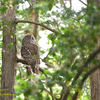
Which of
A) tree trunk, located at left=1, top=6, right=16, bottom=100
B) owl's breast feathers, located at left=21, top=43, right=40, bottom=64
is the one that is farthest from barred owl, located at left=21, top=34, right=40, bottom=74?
tree trunk, located at left=1, top=6, right=16, bottom=100

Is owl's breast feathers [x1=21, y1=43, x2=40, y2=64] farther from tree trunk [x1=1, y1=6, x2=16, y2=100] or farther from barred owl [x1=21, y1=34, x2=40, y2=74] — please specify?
tree trunk [x1=1, y1=6, x2=16, y2=100]

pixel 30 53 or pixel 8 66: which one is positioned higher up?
pixel 30 53

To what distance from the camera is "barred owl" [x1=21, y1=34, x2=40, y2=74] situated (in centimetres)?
506

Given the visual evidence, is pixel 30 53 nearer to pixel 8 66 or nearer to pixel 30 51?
pixel 30 51

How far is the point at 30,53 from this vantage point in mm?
5457

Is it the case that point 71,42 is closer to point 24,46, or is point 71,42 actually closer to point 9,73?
point 9,73

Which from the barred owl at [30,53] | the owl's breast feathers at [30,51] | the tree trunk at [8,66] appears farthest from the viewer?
the owl's breast feathers at [30,51]

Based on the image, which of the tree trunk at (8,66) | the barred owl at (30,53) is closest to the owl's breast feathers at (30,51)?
the barred owl at (30,53)

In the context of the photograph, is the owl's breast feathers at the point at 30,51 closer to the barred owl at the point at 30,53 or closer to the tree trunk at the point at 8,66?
the barred owl at the point at 30,53

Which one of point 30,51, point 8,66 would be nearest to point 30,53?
point 30,51

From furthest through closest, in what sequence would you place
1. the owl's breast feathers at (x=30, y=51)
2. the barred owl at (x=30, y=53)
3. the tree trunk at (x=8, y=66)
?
the owl's breast feathers at (x=30, y=51), the barred owl at (x=30, y=53), the tree trunk at (x=8, y=66)

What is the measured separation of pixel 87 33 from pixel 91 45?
127 millimetres

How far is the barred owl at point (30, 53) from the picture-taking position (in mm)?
5061

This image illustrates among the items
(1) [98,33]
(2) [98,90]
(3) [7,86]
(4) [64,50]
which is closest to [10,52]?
(3) [7,86]
